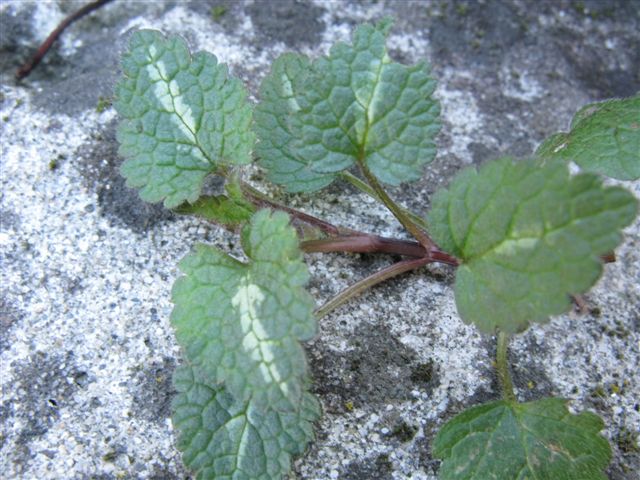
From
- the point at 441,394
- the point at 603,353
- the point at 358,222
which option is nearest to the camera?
the point at 441,394

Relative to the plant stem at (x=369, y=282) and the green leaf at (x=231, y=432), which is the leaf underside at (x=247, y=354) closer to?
the green leaf at (x=231, y=432)

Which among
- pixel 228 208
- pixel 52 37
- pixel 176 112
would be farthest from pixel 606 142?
pixel 52 37

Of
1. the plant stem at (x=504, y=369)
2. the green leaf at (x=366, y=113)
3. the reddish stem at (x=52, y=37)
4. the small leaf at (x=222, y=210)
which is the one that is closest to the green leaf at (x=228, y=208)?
the small leaf at (x=222, y=210)


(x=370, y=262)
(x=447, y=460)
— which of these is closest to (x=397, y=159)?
(x=370, y=262)

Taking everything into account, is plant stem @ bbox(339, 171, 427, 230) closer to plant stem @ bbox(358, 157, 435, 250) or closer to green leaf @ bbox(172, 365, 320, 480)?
plant stem @ bbox(358, 157, 435, 250)

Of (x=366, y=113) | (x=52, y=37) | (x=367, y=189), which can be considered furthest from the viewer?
(x=52, y=37)

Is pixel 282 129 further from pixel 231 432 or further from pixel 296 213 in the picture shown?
pixel 231 432

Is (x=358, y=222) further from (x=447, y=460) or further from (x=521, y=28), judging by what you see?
(x=521, y=28)

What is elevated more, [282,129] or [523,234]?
[523,234]
